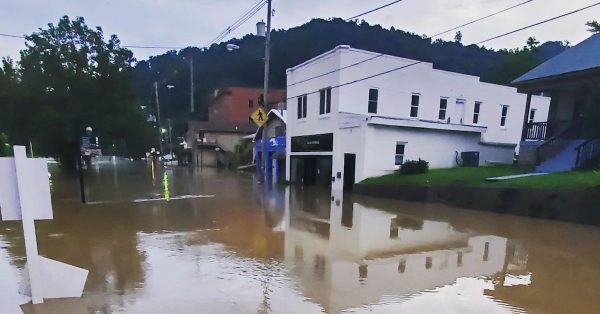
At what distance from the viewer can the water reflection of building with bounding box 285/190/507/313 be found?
5301mm

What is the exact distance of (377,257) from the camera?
7.04 m

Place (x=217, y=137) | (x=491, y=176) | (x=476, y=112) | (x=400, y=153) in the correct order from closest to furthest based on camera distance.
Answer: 1. (x=491, y=176)
2. (x=400, y=153)
3. (x=476, y=112)
4. (x=217, y=137)

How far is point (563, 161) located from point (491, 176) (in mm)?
3074

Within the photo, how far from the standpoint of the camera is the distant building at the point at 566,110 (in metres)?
14.7

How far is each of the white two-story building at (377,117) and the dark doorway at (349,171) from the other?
0.04 ft

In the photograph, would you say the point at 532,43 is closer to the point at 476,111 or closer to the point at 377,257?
the point at 476,111

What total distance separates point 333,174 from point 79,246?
557 inches

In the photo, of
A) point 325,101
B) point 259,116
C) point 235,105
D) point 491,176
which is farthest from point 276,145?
point 235,105

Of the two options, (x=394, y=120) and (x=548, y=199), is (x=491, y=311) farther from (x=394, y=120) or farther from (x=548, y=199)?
(x=394, y=120)

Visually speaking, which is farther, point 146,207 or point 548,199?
point 146,207

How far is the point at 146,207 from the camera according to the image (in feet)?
42.5

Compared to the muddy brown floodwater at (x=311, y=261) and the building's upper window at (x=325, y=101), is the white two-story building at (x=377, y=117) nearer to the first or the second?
the building's upper window at (x=325, y=101)

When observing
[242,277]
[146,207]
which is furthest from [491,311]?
[146,207]

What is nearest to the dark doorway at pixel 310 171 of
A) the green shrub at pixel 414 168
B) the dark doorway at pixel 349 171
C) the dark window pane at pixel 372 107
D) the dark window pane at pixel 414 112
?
the dark doorway at pixel 349 171
